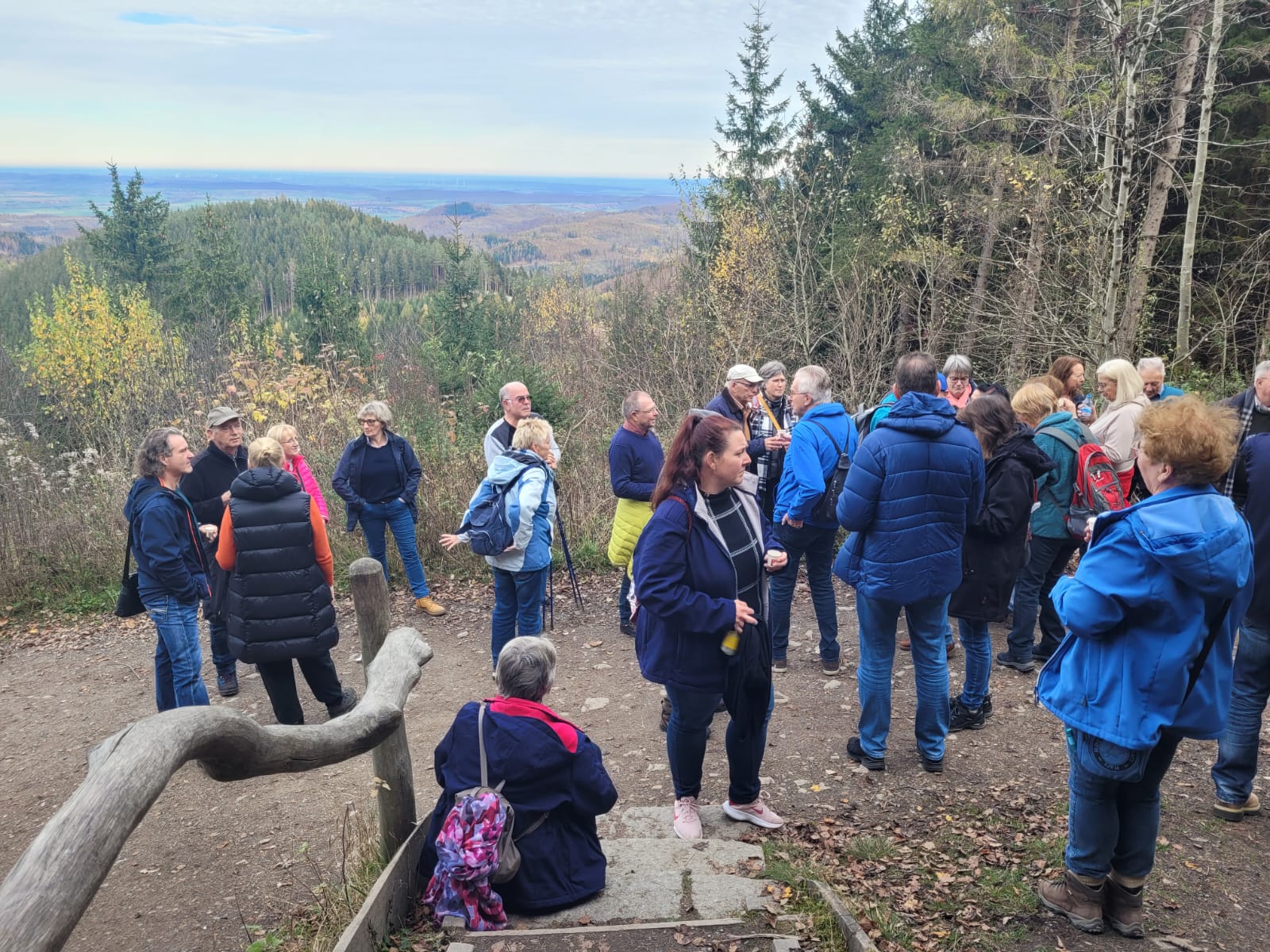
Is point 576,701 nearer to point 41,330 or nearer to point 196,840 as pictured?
point 196,840

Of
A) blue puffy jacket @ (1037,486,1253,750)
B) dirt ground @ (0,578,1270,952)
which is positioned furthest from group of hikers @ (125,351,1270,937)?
dirt ground @ (0,578,1270,952)

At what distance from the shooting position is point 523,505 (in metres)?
5.70

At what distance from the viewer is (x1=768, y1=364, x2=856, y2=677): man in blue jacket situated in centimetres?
544

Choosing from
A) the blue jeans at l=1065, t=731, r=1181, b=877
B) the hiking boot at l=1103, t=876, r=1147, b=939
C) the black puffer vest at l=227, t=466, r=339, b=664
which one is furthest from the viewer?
the black puffer vest at l=227, t=466, r=339, b=664

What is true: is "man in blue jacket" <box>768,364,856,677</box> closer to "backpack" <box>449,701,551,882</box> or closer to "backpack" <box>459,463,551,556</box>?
"backpack" <box>459,463,551,556</box>

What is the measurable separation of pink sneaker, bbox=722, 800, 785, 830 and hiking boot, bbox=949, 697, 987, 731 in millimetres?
Result: 1625

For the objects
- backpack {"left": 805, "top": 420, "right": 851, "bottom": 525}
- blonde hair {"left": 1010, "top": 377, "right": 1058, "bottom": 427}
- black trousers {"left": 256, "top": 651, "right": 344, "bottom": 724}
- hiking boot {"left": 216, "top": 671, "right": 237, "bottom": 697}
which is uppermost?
blonde hair {"left": 1010, "top": 377, "right": 1058, "bottom": 427}

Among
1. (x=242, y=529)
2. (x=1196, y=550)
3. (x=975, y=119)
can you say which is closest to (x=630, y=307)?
(x=975, y=119)

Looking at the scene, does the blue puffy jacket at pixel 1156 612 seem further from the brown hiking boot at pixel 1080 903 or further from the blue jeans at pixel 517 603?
the blue jeans at pixel 517 603

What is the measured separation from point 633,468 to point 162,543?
2.99m

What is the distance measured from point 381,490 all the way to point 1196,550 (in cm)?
602

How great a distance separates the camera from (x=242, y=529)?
16.9ft

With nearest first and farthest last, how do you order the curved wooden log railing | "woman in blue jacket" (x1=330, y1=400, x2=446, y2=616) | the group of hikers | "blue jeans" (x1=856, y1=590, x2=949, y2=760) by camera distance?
the curved wooden log railing < the group of hikers < "blue jeans" (x1=856, y1=590, x2=949, y2=760) < "woman in blue jacket" (x1=330, y1=400, x2=446, y2=616)

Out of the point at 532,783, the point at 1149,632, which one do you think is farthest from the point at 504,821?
the point at 1149,632
